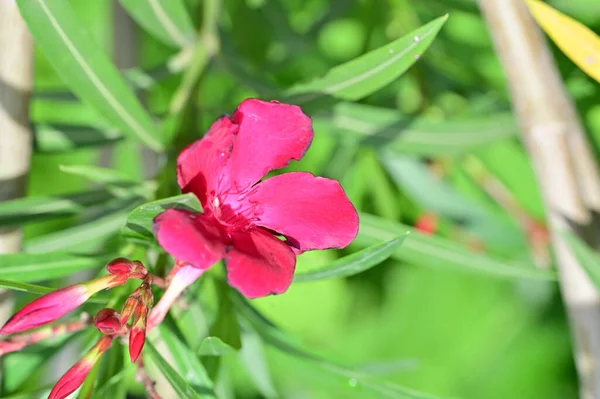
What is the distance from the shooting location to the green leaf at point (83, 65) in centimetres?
44

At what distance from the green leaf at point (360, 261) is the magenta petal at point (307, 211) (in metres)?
0.03

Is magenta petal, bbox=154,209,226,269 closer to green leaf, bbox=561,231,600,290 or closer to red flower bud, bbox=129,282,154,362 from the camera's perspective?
red flower bud, bbox=129,282,154,362

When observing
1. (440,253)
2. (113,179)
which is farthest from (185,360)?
(440,253)

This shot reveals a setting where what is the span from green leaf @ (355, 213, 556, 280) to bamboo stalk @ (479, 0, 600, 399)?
2.2 inches

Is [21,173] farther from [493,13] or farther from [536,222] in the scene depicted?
[536,222]

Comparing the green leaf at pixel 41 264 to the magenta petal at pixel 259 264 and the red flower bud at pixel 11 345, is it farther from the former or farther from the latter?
the magenta petal at pixel 259 264

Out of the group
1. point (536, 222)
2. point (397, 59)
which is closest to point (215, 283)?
point (397, 59)

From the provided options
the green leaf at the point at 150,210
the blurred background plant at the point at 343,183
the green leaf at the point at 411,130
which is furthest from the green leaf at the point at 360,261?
the green leaf at the point at 411,130

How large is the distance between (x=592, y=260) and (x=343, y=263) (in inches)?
8.4

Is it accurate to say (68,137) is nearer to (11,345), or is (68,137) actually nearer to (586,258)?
(11,345)

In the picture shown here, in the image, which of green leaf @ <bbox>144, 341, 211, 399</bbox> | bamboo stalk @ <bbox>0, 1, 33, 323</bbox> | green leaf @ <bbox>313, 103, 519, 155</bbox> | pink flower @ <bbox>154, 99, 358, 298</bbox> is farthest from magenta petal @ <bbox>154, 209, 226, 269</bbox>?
green leaf @ <bbox>313, 103, 519, 155</bbox>

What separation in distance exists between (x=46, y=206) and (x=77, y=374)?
22cm

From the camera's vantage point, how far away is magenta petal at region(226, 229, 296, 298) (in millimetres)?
333

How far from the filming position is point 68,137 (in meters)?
0.64
